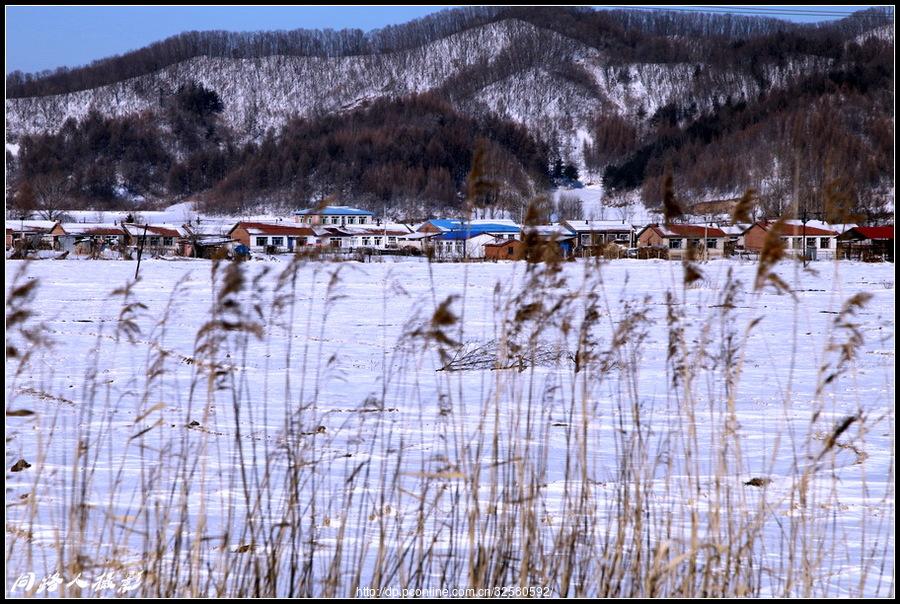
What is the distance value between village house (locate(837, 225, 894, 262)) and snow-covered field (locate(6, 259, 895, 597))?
3411 cm

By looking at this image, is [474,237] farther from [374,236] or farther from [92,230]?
[92,230]

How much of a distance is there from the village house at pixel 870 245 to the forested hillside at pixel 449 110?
38922 millimetres

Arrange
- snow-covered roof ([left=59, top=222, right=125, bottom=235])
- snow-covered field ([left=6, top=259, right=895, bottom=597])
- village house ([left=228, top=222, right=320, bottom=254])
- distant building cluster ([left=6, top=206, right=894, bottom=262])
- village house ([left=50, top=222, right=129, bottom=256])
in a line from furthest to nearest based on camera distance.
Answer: village house ([left=228, top=222, right=320, bottom=254]) < snow-covered roof ([left=59, top=222, right=125, bottom=235]) < village house ([left=50, top=222, right=129, bottom=256]) < distant building cluster ([left=6, top=206, right=894, bottom=262]) < snow-covered field ([left=6, top=259, right=895, bottom=597])

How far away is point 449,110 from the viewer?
162m

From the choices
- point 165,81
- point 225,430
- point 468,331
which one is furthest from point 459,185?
point 225,430

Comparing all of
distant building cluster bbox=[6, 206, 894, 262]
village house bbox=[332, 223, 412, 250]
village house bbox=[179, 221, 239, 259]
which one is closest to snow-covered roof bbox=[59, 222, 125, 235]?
distant building cluster bbox=[6, 206, 894, 262]

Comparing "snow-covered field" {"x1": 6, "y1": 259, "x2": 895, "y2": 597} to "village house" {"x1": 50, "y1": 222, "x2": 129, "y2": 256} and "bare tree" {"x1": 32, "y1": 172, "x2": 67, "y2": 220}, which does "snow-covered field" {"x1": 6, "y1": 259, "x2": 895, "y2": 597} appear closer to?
"village house" {"x1": 50, "y1": 222, "x2": 129, "y2": 256}

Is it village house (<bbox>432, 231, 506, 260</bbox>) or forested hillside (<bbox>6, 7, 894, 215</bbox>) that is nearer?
village house (<bbox>432, 231, 506, 260</bbox>)

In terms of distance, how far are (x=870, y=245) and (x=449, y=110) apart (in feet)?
376

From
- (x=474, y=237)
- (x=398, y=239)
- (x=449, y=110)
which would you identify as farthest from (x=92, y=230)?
(x=449, y=110)

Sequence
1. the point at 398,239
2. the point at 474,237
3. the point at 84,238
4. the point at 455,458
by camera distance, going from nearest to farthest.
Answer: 1. the point at 455,458
2. the point at 84,238
3. the point at 474,237
4. the point at 398,239

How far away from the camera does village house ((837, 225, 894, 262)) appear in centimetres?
4928

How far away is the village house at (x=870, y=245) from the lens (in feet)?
162

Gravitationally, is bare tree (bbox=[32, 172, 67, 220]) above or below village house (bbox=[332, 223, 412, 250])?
above
